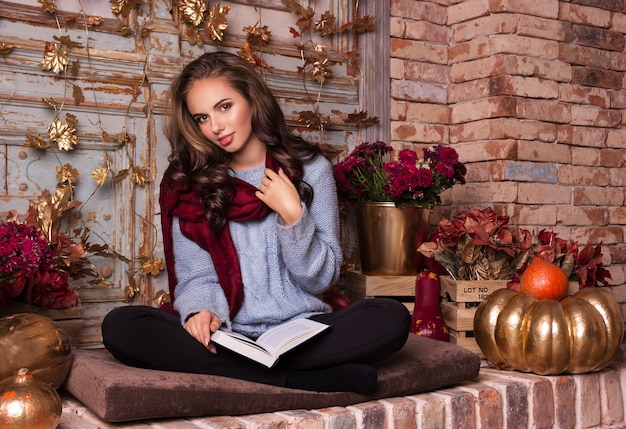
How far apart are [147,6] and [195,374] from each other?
156 centimetres

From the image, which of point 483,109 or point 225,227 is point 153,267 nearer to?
point 225,227

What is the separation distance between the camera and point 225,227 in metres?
2.34

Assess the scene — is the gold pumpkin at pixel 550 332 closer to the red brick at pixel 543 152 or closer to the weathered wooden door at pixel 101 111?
the red brick at pixel 543 152

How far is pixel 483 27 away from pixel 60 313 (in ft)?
6.94

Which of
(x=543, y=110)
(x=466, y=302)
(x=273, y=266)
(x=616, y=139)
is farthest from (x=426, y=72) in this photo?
(x=273, y=266)

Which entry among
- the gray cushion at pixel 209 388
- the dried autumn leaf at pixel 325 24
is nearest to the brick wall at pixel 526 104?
the dried autumn leaf at pixel 325 24

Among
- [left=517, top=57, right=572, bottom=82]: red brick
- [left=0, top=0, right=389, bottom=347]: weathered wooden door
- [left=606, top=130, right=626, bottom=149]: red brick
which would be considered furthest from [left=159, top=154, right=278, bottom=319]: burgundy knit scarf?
[left=606, top=130, right=626, bottom=149]: red brick

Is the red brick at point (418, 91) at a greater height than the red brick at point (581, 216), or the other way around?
the red brick at point (418, 91)

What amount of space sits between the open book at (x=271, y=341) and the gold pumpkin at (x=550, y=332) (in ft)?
2.13

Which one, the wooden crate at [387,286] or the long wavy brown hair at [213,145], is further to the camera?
the wooden crate at [387,286]

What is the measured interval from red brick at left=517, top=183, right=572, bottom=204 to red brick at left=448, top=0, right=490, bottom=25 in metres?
0.79

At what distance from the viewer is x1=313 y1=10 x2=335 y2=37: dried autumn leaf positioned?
315 centimetres

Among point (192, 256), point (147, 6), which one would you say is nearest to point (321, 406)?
point (192, 256)

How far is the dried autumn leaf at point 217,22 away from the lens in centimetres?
288
